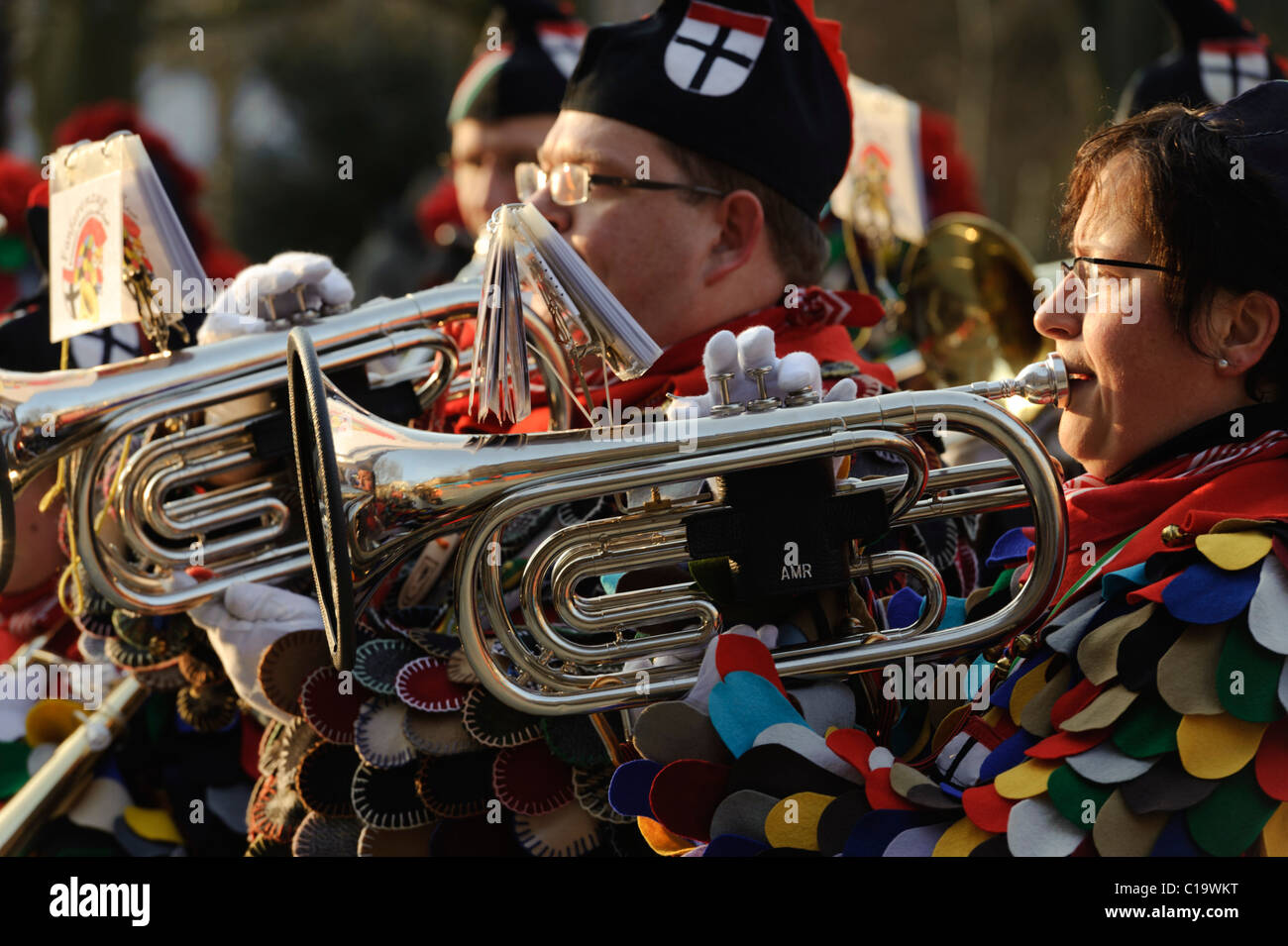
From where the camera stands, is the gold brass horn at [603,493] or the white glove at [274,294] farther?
the white glove at [274,294]

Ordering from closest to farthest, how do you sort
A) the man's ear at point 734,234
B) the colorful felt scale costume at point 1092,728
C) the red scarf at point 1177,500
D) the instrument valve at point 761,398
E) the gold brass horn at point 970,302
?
1. the colorful felt scale costume at point 1092,728
2. the red scarf at point 1177,500
3. the instrument valve at point 761,398
4. the man's ear at point 734,234
5. the gold brass horn at point 970,302

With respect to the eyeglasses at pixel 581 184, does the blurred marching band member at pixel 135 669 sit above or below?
below

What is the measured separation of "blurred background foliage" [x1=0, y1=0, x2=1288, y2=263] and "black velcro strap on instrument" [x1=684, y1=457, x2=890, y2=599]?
366 inches

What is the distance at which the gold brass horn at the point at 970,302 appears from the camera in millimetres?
3516

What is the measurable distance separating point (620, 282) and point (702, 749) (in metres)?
0.94

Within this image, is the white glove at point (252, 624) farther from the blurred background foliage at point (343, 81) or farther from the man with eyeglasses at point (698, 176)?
the blurred background foliage at point (343, 81)

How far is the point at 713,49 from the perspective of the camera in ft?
8.50

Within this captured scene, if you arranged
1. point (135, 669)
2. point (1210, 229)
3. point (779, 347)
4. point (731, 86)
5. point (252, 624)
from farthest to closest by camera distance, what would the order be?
point (135, 669) < point (731, 86) < point (779, 347) < point (252, 624) < point (1210, 229)

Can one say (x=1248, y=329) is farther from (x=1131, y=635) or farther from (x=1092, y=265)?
(x=1131, y=635)

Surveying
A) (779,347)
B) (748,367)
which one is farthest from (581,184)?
(748,367)

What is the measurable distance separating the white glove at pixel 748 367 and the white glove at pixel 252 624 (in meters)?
0.80

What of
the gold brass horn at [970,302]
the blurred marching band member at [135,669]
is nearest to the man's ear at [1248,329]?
the gold brass horn at [970,302]

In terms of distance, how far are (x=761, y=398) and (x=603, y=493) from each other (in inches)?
9.3

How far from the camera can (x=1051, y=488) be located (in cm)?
184
